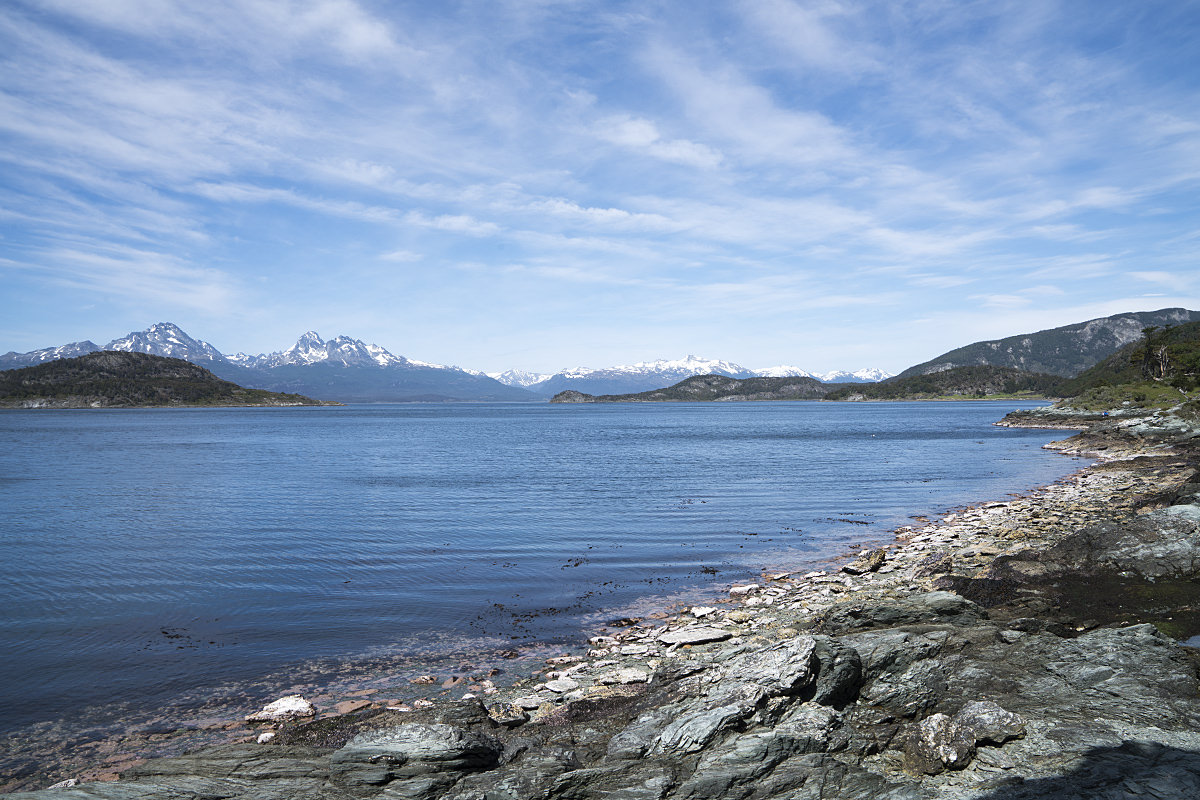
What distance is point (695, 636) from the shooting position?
1698cm

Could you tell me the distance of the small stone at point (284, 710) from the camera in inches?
524

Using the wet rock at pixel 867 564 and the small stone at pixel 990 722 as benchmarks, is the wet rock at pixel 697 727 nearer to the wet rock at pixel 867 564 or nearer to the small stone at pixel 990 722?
the small stone at pixel 990 722

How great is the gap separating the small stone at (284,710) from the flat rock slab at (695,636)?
8.54m

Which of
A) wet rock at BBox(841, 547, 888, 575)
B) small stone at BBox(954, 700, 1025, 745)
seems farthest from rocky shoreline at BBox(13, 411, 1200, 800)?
wet rock at BBox(841, 547, 888, 575)

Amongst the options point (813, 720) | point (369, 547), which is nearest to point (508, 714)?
point (813, 720)

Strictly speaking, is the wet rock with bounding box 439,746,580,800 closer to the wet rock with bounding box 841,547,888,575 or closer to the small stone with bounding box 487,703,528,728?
the small stone with bounding box 487,703,528,728

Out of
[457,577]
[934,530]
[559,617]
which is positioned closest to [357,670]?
[559,617]

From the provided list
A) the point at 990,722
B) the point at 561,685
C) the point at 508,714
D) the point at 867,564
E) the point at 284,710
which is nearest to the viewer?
the point at 990,722

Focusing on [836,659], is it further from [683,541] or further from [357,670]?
[683,541]

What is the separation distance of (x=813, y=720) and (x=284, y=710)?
416 inches

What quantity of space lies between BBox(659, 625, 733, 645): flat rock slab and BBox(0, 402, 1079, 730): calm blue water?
3076mm

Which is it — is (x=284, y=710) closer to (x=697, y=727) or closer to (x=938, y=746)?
(x=697, y=727)

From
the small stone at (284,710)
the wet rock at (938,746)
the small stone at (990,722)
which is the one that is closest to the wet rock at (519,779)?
the wet rock at (938,746)

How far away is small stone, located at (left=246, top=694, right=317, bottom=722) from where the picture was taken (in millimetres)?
13305
